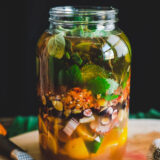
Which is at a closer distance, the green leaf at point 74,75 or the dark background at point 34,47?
the green leaf at point 74,75

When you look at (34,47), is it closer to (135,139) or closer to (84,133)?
(135,139)

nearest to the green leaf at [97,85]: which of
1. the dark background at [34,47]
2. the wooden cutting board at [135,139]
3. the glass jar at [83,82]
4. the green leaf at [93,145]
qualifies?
the glass jar at [83,82]

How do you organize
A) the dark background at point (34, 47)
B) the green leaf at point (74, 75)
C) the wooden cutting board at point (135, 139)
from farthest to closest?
the dark background at point (34, 47) → the wooden cutting board at point (135, 139) → the green leaf at point (74, 75)

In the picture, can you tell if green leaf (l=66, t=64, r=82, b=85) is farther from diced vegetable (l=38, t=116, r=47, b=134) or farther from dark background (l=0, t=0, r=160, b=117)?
dark background (l=0, t=0, r=160, b=117)

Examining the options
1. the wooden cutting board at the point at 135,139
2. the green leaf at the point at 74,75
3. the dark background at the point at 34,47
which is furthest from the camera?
the dark background at the point at 34,47

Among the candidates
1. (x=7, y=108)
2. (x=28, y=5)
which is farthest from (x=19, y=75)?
(x=28, y=5)

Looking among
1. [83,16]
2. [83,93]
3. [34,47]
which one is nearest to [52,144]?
[83,93]

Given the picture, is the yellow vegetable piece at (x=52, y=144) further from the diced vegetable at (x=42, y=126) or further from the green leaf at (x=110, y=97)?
the green leaf at (x=110, y=97)
